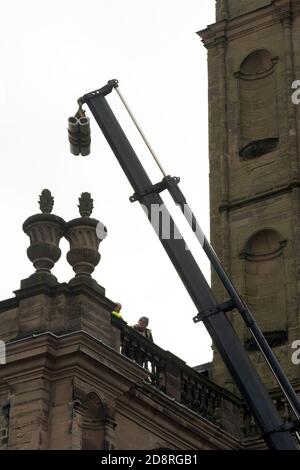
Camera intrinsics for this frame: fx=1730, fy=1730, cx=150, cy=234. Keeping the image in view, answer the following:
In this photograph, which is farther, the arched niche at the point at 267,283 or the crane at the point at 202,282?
the arched niche at the point at 267,283

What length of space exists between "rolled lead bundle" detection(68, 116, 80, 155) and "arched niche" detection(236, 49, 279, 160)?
11387mm

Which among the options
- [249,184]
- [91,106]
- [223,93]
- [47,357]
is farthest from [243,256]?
[47,357]

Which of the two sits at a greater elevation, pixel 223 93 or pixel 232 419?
pixel 223 93

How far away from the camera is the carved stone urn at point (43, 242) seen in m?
29.4

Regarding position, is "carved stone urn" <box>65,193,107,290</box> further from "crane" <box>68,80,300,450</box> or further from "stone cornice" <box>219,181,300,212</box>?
"stone cornice" <box>219,181,300,212</box>

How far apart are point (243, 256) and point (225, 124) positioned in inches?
154

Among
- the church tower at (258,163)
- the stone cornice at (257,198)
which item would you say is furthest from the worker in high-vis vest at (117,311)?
the stone cornice at (257,198)

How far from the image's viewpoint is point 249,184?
40531 millimetres

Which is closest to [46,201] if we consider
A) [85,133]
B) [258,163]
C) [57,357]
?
[85,133]

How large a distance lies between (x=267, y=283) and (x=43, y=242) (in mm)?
10826

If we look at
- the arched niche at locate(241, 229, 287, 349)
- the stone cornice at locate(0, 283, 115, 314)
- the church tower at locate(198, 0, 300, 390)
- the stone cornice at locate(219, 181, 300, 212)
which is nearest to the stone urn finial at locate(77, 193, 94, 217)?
the stone cornice at locate(0, 283, 115, 314)

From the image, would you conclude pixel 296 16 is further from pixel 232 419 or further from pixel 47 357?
pixel 47 357

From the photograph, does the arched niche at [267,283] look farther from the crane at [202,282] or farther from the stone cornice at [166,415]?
the crane at [202,282]

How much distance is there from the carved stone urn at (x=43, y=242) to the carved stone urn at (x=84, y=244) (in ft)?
0.65
